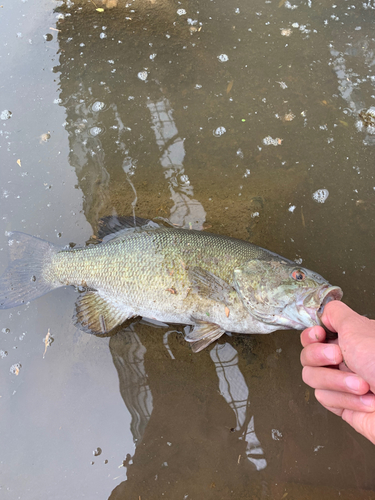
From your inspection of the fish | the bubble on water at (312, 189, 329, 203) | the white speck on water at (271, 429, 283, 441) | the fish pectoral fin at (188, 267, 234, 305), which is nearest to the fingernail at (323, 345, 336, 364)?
the fish

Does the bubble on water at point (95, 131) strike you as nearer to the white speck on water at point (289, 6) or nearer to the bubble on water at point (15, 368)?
the bubble on water at point (15, 368)

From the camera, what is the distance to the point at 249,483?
98.3 inches

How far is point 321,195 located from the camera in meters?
3.07

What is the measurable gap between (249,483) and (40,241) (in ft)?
9.42

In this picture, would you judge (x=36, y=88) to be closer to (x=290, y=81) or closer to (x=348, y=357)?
(x=290, y=81)

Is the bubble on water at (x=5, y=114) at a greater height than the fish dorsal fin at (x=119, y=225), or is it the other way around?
the bubble on water at (x=5, y=114)

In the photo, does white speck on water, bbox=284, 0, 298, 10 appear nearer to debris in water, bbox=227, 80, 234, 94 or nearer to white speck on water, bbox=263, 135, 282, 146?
debris in water, bbox=227, 80, 234, 94

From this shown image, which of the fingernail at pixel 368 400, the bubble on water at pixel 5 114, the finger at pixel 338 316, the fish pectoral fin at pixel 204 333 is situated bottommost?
the fish pectoral fin at pixel 204 333

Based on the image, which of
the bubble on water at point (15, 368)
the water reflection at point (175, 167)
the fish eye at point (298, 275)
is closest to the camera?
the fish eye at point (298, 275)

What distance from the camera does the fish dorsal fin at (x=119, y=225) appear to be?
8.89ft

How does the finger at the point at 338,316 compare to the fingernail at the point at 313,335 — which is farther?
the fingernail at the point at 313,335

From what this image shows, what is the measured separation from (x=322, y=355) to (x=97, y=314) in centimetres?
192

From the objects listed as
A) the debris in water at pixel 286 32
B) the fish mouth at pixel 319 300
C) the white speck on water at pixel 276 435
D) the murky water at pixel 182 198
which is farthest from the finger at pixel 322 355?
the debris in water at pixel 286 32

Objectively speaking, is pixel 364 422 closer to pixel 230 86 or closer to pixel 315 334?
pixel 315 334
